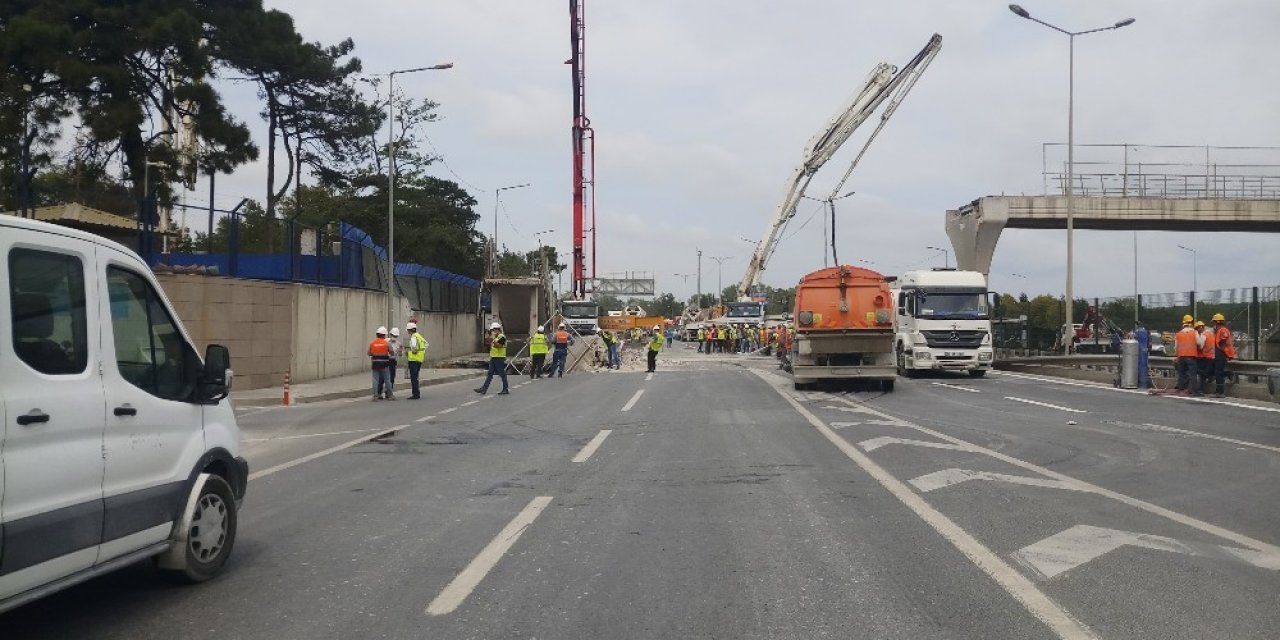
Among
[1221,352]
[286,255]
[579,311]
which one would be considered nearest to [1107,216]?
[1221,352]

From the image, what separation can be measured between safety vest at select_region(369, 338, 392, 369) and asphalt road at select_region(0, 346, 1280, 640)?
7530 millimetres

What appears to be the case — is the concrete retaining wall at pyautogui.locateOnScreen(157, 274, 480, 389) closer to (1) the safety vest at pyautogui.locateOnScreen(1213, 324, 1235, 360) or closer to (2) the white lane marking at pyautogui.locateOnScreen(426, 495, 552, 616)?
(2) the white lane marking at pyautogui.locateOnScreen(426, 495, 552, 616)

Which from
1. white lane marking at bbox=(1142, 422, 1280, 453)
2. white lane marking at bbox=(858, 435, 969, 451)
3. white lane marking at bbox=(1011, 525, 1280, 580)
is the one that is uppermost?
white lane marking at bbox=(1011, 525, 1280, 580)

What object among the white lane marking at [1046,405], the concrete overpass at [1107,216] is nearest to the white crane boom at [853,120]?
the concrete overpass at [1107,216]

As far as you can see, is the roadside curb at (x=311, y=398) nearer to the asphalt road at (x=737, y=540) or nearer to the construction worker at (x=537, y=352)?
the construction worker at (x=537, y=352)

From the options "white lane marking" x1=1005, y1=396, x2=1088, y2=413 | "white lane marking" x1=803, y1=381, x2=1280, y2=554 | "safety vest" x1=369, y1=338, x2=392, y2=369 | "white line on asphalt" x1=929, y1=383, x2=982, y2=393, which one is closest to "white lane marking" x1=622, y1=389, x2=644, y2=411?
"safety vest" x1=369, y1=338, x2=392, y2=369

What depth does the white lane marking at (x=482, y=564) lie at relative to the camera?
226 inches

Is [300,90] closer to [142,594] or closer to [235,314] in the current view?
[235,314]

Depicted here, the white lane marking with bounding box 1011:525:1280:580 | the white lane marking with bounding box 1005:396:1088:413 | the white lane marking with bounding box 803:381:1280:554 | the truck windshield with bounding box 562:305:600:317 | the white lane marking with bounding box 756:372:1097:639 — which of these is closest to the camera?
the white lane marking with bounding box 756:372:1097:639

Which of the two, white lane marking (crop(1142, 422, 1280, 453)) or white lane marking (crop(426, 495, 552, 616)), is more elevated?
white lane marking (crop(426, 495, 552, 616))

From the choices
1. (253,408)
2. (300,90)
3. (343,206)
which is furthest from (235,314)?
(343,206)

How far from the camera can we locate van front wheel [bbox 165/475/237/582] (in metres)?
6.12

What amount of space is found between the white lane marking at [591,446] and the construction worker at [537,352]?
57.5 ft

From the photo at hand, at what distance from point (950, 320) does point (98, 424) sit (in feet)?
89.1
